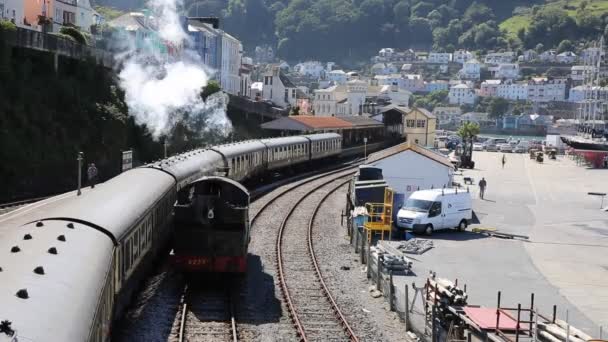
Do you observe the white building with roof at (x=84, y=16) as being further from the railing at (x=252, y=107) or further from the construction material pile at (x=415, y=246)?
the construction material pile at (x=415, y=246)

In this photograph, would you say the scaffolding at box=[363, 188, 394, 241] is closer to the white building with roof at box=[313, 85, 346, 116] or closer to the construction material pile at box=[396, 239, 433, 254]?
the construction material pile at box=[396, 239, 433, 254]

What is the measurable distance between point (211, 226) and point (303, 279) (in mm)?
4005

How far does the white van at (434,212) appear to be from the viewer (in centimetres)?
2969

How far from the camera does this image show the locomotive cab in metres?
18.7

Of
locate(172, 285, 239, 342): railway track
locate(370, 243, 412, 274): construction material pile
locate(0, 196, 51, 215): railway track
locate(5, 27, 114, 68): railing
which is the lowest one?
locate(172, 285, 239, 342): railway track

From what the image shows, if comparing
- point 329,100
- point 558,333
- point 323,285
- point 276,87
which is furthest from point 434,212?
point 329,100

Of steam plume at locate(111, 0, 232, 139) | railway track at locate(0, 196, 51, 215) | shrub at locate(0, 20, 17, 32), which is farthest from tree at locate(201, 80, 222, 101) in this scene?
railway track at locate(0, 196, 51, 215)

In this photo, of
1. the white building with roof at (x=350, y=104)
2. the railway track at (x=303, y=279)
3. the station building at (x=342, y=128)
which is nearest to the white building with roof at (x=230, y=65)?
the station building at (x=342, y=128)

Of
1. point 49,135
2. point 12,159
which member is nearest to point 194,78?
point 49,135

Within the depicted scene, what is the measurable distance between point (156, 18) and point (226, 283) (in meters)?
69.1

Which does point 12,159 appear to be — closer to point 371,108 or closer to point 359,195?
point 359,195

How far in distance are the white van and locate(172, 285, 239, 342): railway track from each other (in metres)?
11.9

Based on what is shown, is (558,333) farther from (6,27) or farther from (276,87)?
(276,87)

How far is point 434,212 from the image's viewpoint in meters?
30.0
